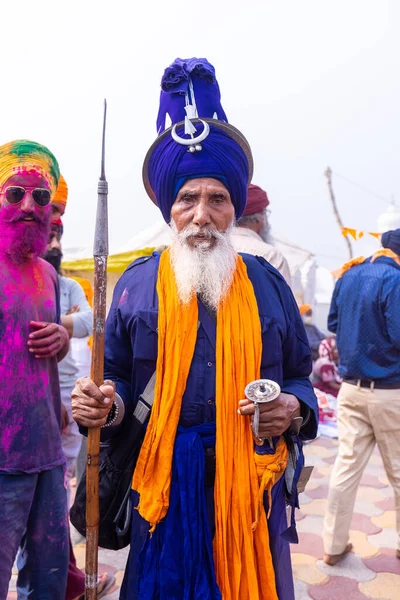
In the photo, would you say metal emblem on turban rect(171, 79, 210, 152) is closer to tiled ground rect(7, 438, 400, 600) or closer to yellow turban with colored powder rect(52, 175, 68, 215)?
→ yellow turban with colored powder rect(52, 175, 68, 215)

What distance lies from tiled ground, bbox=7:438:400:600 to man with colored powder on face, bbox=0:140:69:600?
115 centimetres

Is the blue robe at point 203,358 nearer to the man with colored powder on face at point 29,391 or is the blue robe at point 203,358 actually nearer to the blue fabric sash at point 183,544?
the blue fabric sash at point 183,544

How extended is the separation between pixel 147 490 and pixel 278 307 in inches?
31.1

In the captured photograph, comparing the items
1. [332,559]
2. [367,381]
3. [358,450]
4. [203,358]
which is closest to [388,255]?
[367,381]

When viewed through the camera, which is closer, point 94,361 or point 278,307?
point 94,361

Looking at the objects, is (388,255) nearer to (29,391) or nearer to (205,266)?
(205,266)

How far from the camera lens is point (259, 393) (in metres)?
1.71

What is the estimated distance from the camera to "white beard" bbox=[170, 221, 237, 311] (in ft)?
6.36

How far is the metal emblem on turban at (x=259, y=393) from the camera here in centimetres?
170

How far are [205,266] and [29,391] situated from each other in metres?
0.90

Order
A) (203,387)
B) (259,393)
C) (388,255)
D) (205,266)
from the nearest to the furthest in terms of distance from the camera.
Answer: (259,393), (203,387), (205,266), (388,255)

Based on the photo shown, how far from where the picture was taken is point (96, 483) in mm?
1784

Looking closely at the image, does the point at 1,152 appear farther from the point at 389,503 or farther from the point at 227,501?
the point at 389,503

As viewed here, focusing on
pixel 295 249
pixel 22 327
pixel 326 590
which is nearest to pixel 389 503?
pixel 326 590
